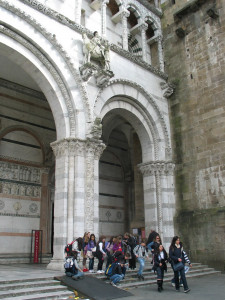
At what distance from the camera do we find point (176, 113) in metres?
14.3

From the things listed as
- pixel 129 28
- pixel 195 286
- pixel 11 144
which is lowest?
pixel 195 286

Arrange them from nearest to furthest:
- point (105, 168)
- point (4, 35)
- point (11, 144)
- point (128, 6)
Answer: point (4, 35) → point (11, 144) → point (128, 6) → point (105, 168)

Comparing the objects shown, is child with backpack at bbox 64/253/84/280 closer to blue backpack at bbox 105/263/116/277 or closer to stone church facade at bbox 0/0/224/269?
A: blue backpack at bbox 105/263/116/277

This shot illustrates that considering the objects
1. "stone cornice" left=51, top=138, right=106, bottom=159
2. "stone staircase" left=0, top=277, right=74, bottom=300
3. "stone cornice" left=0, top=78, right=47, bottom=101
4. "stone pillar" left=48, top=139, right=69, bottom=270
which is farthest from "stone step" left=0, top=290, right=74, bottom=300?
"stone cornice" left=0, top=78, right=47, bottom=101

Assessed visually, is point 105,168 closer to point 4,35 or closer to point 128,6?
point 128,6

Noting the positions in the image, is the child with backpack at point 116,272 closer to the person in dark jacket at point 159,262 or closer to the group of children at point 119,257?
the group of children at point 119,257

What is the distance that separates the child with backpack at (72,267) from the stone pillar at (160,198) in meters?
5.40

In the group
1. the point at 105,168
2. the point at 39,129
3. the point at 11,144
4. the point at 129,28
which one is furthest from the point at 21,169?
the point at 129,28

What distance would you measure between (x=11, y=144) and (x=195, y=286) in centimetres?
864

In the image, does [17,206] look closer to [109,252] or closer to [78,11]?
[109,252]

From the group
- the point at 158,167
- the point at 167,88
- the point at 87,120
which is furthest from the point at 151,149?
the point at 87,120

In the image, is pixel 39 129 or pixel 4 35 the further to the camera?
pixel 39 129

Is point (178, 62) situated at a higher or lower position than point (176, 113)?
higher

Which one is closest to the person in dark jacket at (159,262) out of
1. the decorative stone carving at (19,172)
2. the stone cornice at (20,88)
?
the decorative stone carving at (19,172)
